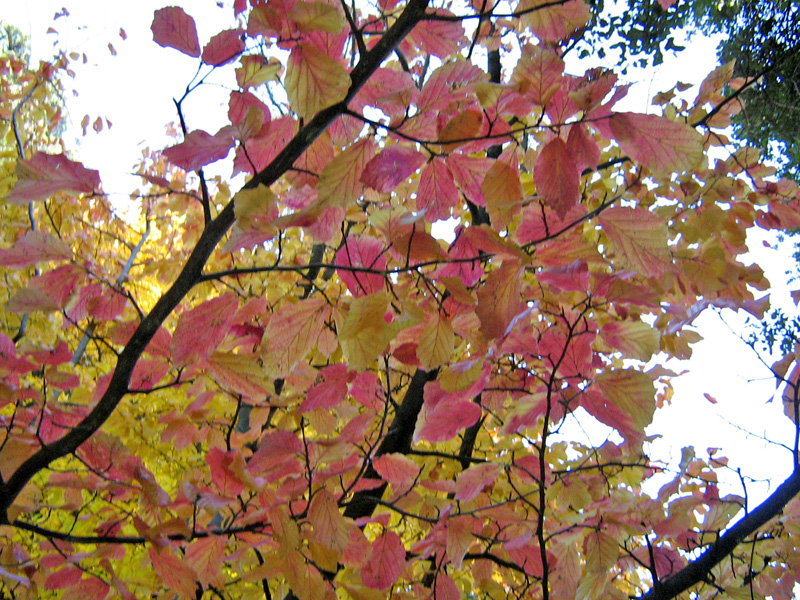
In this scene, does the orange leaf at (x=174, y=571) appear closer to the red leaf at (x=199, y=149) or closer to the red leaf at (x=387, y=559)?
the red leaf at (x=387, y=559)

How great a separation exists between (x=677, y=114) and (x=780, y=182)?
1.63ft

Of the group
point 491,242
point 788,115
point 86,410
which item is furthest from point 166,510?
point 788,115

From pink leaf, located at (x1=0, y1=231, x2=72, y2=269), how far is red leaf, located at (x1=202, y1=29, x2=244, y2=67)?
1.44 ft

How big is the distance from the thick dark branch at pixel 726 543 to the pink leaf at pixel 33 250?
1738 mm

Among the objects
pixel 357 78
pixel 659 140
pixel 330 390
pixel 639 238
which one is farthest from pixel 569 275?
pixel 330 390

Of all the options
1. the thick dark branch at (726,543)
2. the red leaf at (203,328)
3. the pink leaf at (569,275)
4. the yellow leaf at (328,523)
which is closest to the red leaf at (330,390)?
the yellow leaf at (328,523)

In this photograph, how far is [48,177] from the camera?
0.88 meters

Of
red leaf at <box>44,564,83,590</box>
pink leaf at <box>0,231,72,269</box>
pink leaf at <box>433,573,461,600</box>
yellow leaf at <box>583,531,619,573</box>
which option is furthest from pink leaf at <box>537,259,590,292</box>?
red leaf at <box>44,564,83,590</box>

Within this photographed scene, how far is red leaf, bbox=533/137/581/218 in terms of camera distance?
805 mm

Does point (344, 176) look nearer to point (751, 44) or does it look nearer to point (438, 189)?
point (438, 189)

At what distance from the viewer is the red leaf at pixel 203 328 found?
2.91ft

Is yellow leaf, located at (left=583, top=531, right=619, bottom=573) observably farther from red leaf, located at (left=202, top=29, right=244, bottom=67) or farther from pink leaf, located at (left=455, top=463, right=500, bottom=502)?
red leaf, located at (left=202, top=29, right=244, bottom=67)

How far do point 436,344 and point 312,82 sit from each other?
1.63 feet

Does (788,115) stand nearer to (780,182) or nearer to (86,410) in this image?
(780,182)
